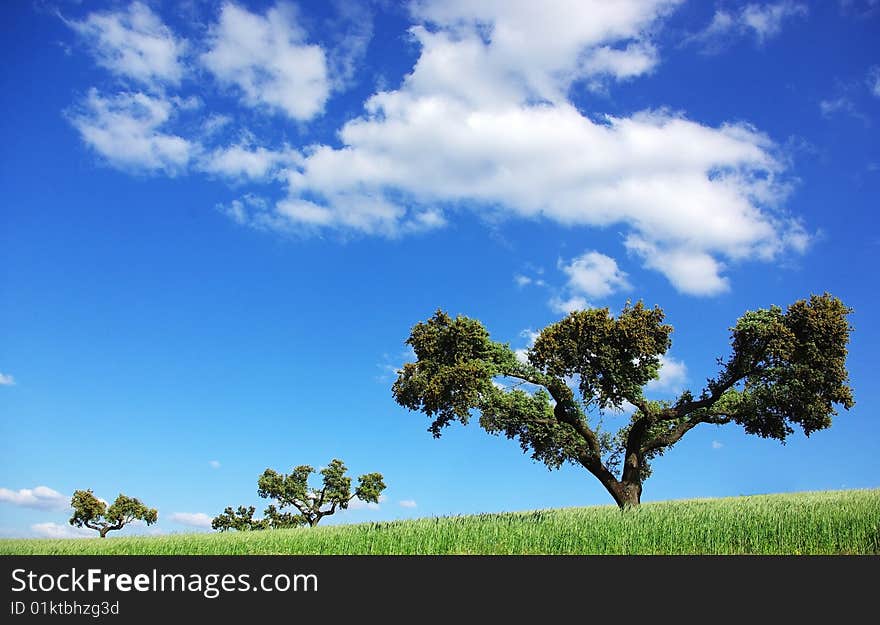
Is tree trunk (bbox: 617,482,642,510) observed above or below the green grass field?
above

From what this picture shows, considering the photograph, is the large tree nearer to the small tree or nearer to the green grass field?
the green grass field

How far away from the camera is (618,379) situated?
110 feet

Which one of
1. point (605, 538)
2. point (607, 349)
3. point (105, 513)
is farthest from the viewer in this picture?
point (105, 513)

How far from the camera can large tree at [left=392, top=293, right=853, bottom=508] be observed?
3234 centimetres

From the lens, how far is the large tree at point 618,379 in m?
32.3

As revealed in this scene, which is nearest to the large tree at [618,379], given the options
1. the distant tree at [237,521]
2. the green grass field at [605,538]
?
the green grass field at [605,538]

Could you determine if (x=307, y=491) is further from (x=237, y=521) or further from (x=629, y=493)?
(x=629, y=493)

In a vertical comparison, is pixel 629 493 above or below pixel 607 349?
below

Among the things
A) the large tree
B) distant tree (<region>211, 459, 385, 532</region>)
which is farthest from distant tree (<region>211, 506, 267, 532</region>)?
the large tree

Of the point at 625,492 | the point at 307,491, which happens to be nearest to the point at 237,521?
the point at 307,491

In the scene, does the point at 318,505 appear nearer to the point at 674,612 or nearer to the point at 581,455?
the point at 581,455

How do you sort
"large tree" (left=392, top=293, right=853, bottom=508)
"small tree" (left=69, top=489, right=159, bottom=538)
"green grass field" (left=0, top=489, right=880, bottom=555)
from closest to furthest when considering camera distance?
"green grass field" (left=0, top=489, right=880, bottom=555) → "large tree" (left=392, top=293, right=853, bottom=508) → "small tree" (left=69, top=489, right=159, bottom=538)

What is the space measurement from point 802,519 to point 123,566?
1962 centimetres

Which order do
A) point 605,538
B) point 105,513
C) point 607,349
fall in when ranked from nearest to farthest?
1. point 605,538
2. point 607,349
3. point 105,513
